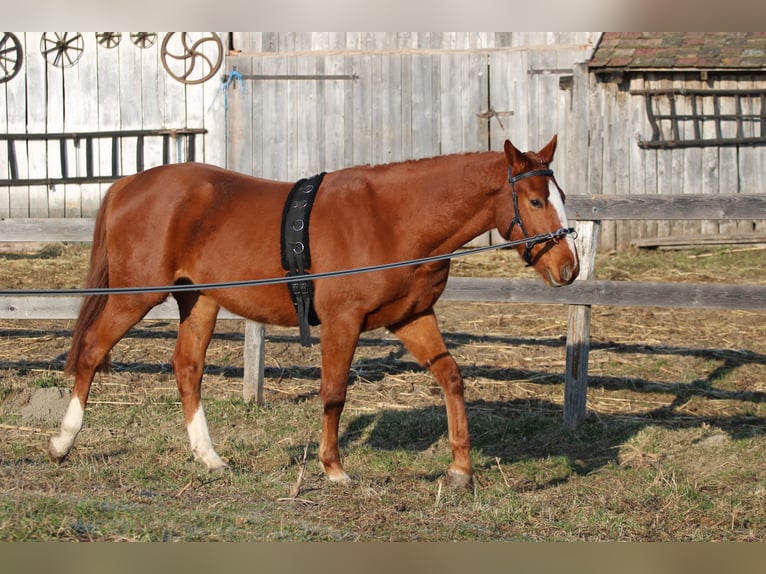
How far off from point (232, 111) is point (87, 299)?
935cm

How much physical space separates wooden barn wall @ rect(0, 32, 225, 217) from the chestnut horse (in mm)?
9061

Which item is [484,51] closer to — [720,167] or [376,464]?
[720,167]

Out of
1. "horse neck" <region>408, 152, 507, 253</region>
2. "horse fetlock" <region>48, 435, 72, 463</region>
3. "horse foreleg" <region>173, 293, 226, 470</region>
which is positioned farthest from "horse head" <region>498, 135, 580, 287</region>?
"horse fetlock" <region>48, 435, 72, 463</region>

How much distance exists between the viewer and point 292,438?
679 centimetres

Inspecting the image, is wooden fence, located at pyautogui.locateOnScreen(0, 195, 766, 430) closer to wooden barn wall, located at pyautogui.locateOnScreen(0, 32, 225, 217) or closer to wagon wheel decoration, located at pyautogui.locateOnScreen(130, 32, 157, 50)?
wooden barn wall, located at pyautogui.locateOnScreen(0, 32, 225, 217)

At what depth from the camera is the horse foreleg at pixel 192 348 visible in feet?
20.3

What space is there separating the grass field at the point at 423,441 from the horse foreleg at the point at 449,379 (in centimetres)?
18

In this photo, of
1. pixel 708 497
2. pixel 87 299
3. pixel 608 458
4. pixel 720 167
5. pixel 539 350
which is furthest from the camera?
pixel 720 167

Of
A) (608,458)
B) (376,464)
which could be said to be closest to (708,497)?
(608,458)

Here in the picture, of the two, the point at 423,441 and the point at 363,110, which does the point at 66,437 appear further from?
the point at 363,110

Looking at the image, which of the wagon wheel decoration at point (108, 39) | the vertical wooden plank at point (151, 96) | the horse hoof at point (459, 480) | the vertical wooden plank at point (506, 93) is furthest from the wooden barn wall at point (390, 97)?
the horse hoof at point (459, 480)

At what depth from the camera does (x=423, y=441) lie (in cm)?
688

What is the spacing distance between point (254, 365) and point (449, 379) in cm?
265

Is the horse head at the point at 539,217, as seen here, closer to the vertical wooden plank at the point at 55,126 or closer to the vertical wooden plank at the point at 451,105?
the vertical wooden plank at the point at 451,105
